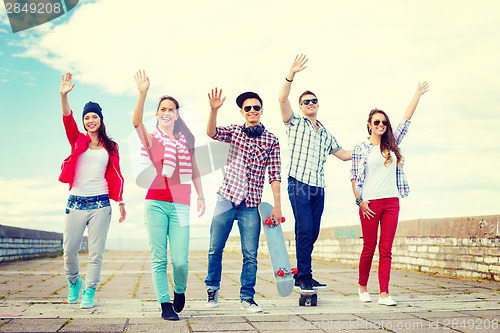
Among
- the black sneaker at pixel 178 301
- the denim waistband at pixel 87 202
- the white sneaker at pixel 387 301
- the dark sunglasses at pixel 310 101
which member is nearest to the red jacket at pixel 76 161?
the denim waistband at pixel 87 202

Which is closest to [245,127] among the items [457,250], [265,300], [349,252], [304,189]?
[304,189]

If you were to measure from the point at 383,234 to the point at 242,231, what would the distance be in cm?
155

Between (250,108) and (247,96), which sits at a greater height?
(247,96)

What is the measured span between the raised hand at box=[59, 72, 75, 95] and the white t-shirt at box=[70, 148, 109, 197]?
0.64 m

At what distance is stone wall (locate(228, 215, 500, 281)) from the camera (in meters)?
8.18

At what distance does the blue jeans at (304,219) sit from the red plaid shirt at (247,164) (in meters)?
0.48

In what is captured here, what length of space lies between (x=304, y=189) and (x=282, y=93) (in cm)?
99

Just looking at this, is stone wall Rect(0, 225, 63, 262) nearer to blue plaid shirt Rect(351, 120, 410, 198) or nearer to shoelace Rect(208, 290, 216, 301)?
shoelace Rect(208, 290, 216, 301)

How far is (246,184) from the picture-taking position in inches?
195

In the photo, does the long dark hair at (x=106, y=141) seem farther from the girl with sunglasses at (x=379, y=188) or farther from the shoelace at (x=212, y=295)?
the girl with sunglasses at (x=379, y=188)

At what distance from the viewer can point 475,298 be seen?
6.08 m

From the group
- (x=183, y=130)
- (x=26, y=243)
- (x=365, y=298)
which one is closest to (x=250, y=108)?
(x=183, y=130)

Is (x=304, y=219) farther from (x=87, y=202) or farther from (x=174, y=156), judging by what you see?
(x=87, y=202)

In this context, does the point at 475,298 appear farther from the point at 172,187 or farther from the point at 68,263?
the point at 68,263
